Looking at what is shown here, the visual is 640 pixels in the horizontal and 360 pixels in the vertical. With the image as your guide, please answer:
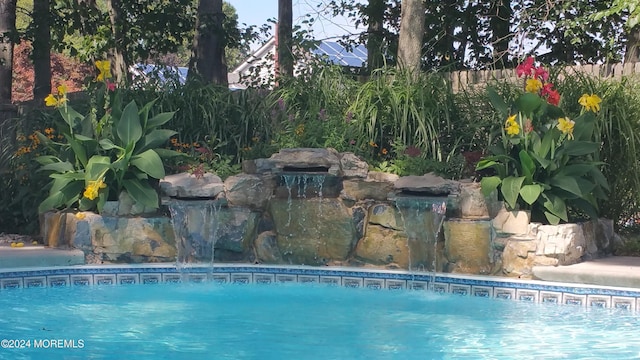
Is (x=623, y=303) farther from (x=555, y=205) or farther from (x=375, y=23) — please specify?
(x=375, y=23)

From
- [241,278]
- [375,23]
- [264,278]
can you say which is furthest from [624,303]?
[375,23]

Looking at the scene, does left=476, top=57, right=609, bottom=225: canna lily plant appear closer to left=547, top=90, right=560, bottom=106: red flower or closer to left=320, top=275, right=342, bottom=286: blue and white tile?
left=547, top=90, right=560, bottom=106: red flower

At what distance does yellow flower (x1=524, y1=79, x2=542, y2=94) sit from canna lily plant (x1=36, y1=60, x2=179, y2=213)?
9.79 ft

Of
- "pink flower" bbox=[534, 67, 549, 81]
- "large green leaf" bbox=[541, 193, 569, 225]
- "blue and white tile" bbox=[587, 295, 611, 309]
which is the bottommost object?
"blue and white tile" bbox=[587, 295, 611, 309]

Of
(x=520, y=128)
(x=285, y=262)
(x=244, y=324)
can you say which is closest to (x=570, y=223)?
(x=520, y=128)

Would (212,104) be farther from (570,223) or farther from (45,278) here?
(570,223)

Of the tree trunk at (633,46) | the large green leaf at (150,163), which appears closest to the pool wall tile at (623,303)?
the large green leaf at (150,163)

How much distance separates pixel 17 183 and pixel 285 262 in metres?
2.84

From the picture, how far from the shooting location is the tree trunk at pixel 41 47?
1032 centimetres

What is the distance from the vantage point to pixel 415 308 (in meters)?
5.79

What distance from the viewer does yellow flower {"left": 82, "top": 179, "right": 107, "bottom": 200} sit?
21.7ft

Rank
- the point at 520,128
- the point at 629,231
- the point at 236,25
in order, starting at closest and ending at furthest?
the point at 520,128
the point at 629,231
the point at 236,25

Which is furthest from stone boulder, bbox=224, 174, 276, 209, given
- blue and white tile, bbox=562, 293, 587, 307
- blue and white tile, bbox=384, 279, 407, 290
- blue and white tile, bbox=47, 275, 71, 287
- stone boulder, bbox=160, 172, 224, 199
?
blue and white tile, bbox=562, 293, 587, 307

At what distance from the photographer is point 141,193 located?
6789 millimetres
